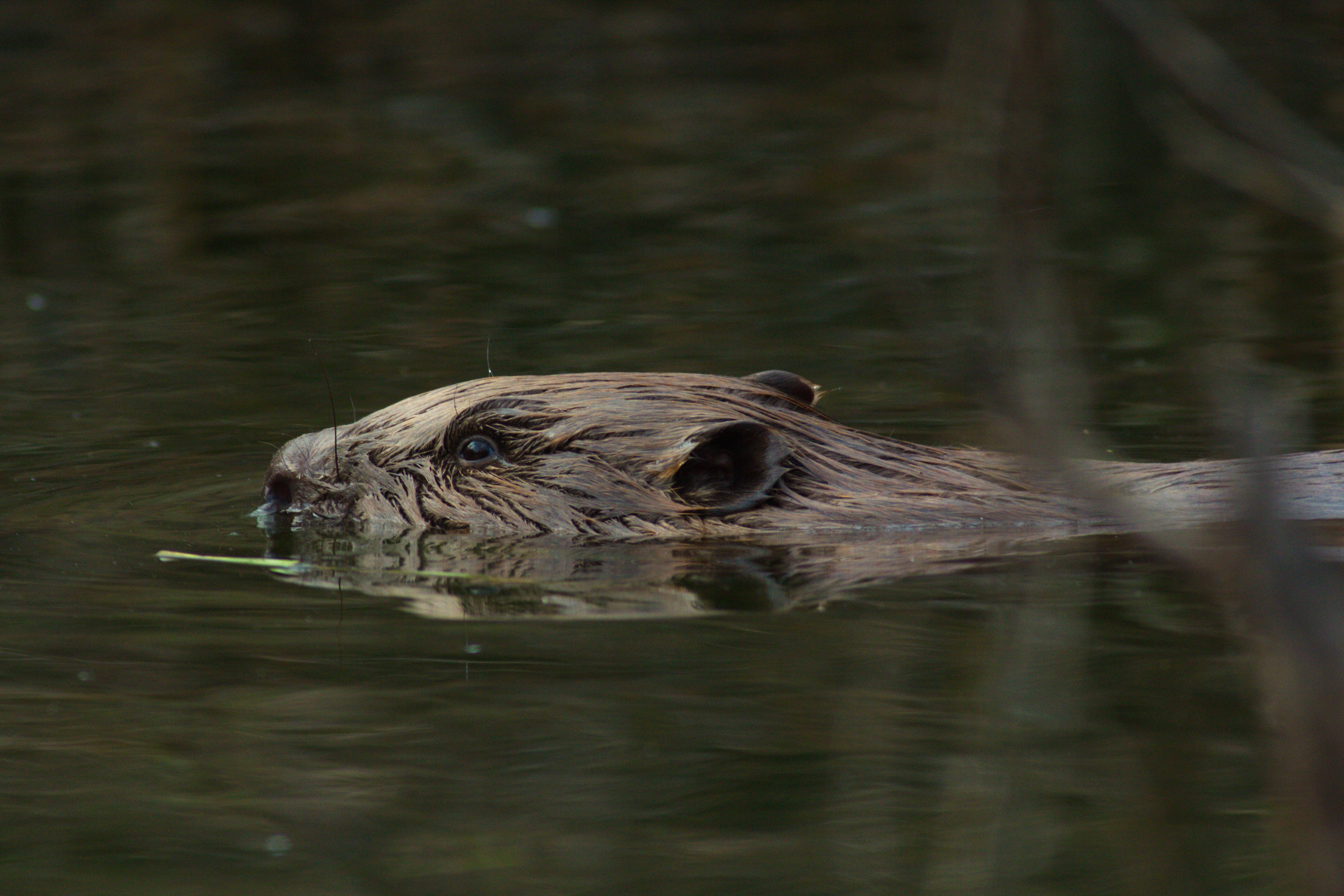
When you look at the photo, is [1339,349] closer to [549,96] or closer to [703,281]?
[703,281]

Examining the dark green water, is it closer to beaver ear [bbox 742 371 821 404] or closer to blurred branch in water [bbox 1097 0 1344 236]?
blurred branch in water [bbox 1097 0 1344 236]

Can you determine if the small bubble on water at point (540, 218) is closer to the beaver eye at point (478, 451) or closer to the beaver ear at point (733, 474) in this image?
the beaver eye at point (478, 451)

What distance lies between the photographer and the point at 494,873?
2.45 metres

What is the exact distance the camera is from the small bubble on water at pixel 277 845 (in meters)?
2.57

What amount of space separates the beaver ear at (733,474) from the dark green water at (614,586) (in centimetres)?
18

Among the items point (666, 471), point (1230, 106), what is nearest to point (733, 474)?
point (666, 471)

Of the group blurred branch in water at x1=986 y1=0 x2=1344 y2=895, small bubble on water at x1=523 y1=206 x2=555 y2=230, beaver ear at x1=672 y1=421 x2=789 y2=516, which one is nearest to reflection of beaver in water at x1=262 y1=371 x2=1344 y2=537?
beaver ear at x1=672 y1=421 x2=789 y2=516

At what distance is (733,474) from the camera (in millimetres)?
4812

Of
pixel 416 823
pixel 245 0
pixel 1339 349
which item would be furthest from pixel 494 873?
pixel 245 0

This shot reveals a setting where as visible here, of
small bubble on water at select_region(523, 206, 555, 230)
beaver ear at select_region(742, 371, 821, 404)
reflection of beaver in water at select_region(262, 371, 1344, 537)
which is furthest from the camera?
small bubble on water at select_region(523, 206, 555, 230)

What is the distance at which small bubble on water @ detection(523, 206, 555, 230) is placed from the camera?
34.7ft

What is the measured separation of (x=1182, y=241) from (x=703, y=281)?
247 centimetres

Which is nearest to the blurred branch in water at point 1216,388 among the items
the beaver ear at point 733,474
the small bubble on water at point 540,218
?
the beaver ear at point 733,474

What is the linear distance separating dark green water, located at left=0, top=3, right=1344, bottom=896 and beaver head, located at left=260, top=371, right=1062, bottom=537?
0.39ft
